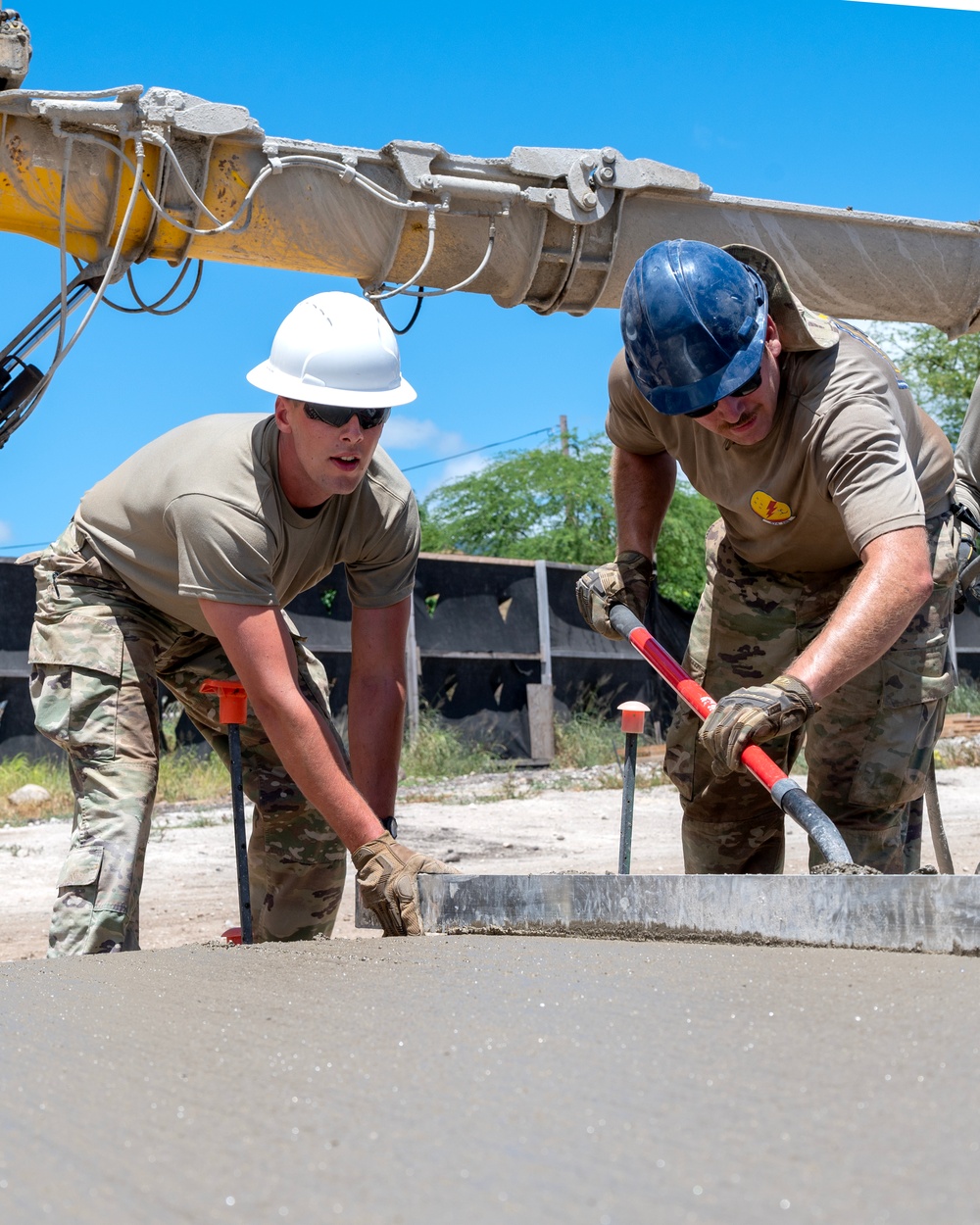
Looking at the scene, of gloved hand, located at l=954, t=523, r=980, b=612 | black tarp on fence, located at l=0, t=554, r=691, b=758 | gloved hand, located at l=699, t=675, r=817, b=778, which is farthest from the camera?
black tarp on fence, located at l=0, t=554, r=691, b=758

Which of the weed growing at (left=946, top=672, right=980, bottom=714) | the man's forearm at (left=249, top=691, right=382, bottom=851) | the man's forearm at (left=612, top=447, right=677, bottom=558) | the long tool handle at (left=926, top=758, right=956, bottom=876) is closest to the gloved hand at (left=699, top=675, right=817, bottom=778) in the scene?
the man's forearm at (left=249, top=691, right=382, bottom=851)

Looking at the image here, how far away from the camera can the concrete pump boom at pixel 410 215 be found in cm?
413

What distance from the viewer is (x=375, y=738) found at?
3605 mm

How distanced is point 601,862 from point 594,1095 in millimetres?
5036

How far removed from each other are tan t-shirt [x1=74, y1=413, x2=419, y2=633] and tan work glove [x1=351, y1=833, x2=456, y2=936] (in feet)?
2.06

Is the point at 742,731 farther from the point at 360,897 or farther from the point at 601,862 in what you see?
the point at 601,862

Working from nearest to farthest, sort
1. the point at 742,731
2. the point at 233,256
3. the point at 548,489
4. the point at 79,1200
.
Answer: the point at 79,1200, the point at 742,731, the point at 233,256, the point at 548,489

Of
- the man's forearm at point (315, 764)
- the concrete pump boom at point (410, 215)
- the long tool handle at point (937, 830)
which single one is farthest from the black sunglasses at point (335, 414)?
the long tool handle at point (937, 830)

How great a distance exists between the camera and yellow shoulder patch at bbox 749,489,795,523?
337 cm

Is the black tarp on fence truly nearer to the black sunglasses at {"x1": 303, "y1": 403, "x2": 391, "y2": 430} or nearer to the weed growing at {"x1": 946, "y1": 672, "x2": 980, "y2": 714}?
A: the weed growing at {"x1": 946, "y1": 672, "x2": 980, "y2": 714}

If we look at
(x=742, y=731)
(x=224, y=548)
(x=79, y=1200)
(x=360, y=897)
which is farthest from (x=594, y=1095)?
(x=224, y=548)

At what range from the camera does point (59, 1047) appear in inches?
78.2

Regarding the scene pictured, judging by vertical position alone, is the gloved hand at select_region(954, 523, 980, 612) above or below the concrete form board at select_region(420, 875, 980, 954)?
above

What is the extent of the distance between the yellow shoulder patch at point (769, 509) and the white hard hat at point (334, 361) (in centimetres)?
92
